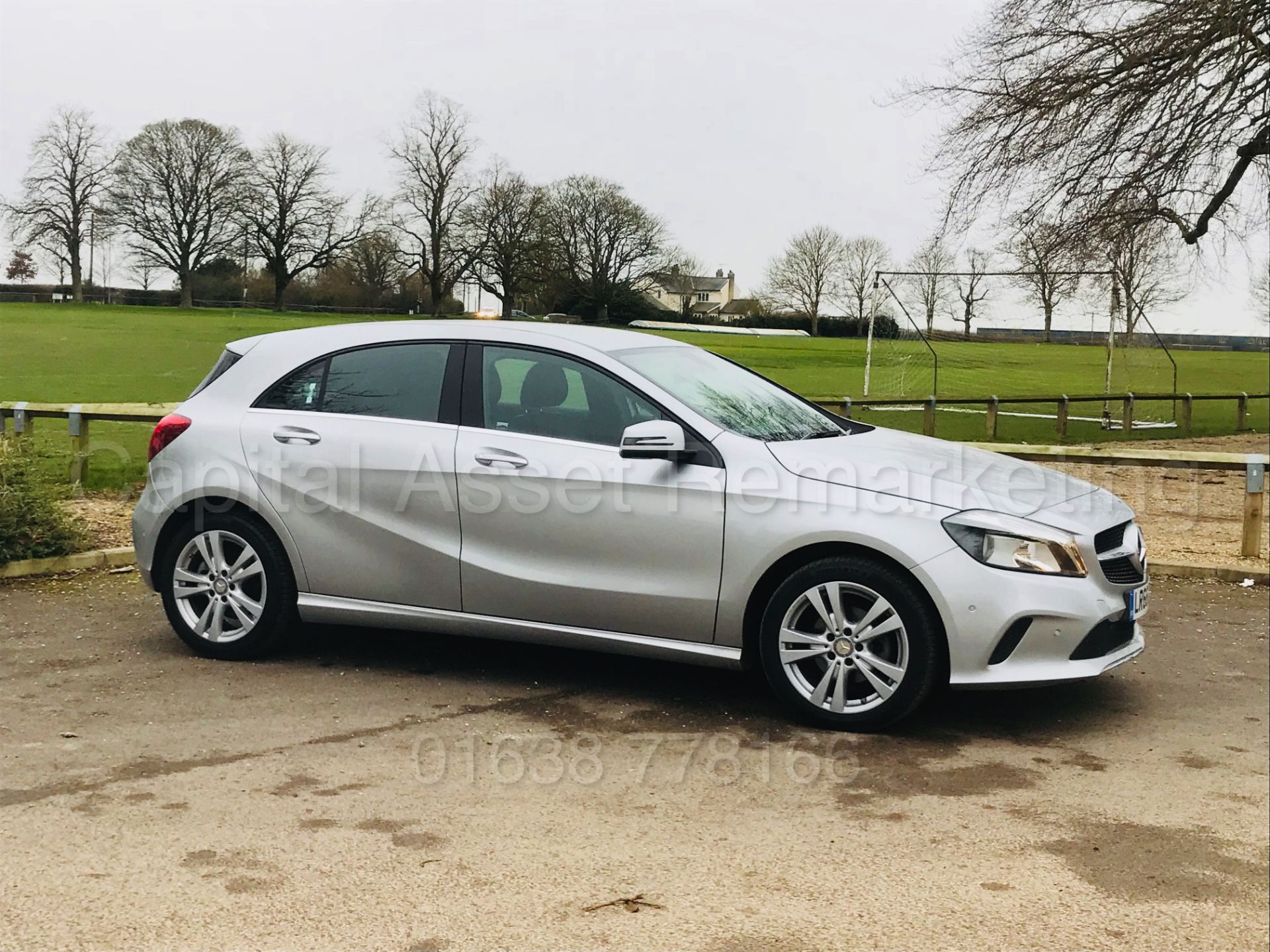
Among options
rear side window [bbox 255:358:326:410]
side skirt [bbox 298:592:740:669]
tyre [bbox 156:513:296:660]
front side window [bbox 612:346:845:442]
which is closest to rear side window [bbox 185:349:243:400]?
rear side window [bbox 255:358:326:410]

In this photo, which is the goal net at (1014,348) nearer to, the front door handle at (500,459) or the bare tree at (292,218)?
the bare tree at (292,218)

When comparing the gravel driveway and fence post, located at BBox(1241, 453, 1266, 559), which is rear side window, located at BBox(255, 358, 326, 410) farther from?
fence post, located at BBox(1241, 453, 1266, 559)

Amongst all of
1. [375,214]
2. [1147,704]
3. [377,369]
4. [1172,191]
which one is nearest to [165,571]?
[377,369]

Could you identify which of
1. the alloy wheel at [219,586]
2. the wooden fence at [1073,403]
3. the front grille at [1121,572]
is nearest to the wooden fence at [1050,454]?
the alloy wheel at [219,586]

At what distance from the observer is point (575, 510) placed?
559cm

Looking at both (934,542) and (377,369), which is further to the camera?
(377,369)

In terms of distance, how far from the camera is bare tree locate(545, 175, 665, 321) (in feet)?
49.4

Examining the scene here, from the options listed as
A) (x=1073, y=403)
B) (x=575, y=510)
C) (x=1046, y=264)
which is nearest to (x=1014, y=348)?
(x=1073, y=403)

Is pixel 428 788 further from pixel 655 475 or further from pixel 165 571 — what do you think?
pixel 165 571

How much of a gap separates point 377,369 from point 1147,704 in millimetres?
3916

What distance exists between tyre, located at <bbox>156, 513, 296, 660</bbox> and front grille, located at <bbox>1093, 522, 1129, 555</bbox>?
11.9ft

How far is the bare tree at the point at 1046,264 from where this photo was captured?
62.0 feet

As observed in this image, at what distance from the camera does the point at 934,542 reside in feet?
16.7

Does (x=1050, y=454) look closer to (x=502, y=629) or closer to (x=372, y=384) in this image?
(x=502, y=629)
